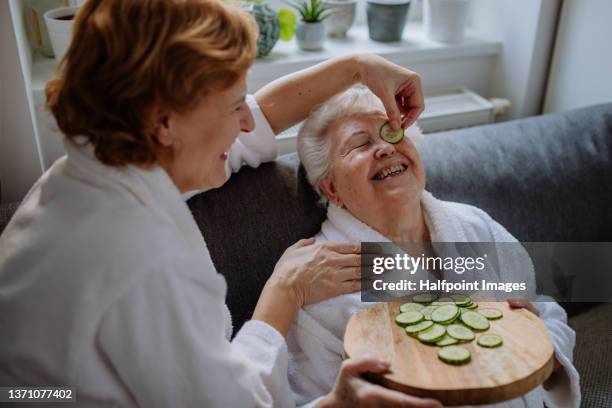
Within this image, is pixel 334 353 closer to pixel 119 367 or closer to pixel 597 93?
pixel 119 367

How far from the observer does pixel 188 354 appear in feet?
3.05

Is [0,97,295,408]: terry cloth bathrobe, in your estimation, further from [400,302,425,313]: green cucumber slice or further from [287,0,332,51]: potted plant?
[287,0,332,51]: potted plant

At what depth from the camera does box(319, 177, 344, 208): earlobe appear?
153 centimetres

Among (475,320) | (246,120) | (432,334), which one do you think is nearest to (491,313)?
(475,320)

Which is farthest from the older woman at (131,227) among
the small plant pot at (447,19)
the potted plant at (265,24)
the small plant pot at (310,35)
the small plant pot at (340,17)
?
the small plant pot at (447,19)

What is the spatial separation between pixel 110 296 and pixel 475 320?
678 mm

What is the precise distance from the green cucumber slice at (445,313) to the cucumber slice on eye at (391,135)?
0.44 metres

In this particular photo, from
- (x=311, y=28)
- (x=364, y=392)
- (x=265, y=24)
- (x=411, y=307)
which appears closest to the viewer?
(x=364, y=392)

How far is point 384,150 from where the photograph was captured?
4.77 ft

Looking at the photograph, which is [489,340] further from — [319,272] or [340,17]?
[340,17]

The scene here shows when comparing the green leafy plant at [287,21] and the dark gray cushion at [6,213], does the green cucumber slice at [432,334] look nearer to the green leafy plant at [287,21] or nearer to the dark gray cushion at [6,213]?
the dark gray cushion at [6,213]

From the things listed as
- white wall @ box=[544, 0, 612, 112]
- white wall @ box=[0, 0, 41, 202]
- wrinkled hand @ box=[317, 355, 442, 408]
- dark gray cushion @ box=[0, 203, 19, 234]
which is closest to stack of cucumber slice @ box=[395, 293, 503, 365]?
wrinkled hand @ box=[317, 355, 442, 408]

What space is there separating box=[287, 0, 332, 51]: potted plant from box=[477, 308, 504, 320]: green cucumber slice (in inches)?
49.2

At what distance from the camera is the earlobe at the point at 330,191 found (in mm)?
1532
